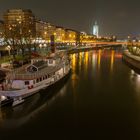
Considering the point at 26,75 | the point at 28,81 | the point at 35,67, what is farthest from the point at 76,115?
the point at 35,67

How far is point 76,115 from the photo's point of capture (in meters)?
17.8

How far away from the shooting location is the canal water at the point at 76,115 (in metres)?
15.0

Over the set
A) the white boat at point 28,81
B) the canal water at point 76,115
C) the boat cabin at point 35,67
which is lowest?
the canal water at point 76,115

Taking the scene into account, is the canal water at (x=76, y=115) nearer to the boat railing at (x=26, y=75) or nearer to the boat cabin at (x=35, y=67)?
the boat railing at (x=26, y=75)

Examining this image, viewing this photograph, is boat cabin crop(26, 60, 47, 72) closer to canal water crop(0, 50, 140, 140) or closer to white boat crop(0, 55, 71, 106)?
white boat crop(0, 55, 71, 106)

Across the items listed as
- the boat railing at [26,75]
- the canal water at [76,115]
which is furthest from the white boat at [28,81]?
the canal water at [76,115]

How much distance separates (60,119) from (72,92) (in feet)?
23.6

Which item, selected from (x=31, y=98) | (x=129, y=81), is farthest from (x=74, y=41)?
(x=31, y=98)

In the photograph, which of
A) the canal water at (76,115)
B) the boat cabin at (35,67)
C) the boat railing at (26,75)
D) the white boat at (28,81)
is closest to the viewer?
the canal water at (76,115)

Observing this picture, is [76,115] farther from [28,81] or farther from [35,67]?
[35,67]

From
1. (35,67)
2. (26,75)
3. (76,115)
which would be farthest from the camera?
(35,67)

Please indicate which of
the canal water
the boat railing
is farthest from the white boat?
the canal water

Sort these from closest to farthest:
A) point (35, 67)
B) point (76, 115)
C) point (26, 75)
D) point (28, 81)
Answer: point (76, 115)
point (28, 81)
point (26, 75)
point (35, 67)

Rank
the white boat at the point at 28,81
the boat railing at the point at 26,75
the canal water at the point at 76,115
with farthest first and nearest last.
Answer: the boat railing at the point at 26,75 < the white boat at the point at 28,81 < the canal water at the point at 76,115
